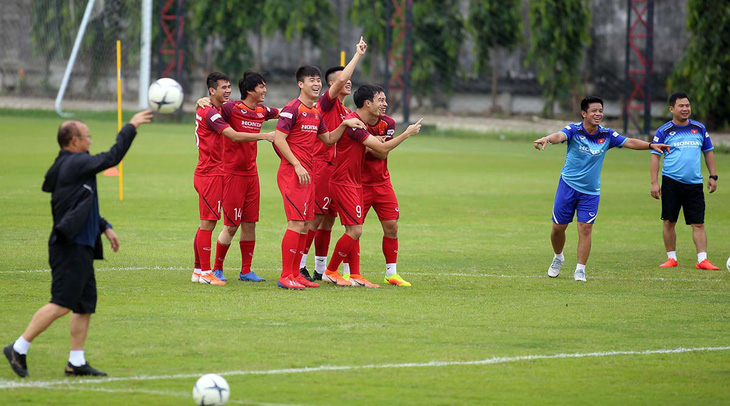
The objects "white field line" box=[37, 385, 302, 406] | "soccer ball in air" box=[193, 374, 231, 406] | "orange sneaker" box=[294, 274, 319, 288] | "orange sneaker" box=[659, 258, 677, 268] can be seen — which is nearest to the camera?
"soccer ball in air" box=[193, 374, 231, 406]

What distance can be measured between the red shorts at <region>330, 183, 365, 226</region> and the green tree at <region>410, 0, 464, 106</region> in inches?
1579

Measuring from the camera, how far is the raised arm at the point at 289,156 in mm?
11483

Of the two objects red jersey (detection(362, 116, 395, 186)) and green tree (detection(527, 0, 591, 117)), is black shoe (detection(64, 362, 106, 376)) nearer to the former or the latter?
red jersey (detection(362, 116, 395, 186))

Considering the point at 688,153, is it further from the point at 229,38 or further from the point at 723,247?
the point at 229,38

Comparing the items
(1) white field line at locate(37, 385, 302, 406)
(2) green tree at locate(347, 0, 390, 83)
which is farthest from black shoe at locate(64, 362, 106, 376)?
(2) green tree at locate(347, 0, 390, 83)

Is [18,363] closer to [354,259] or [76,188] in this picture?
[76,188]

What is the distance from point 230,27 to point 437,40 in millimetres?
10817

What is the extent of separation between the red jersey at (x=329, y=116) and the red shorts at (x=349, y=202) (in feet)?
1.23

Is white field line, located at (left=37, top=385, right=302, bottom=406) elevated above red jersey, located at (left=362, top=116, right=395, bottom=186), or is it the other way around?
red jersey, located at (left=362, top=116, right=395, bottom=186)

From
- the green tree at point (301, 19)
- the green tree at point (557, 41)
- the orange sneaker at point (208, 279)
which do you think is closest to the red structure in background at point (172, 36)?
the green tree at point (301, 19)

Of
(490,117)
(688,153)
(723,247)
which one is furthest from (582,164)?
(490,117)

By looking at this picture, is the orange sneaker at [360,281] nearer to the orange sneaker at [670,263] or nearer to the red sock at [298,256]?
the red sock at [298,256]

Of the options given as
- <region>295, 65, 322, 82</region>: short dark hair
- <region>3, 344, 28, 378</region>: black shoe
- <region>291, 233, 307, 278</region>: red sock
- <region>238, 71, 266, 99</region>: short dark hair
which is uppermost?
<region>295, 65, 322, 82</region>: short dark hair

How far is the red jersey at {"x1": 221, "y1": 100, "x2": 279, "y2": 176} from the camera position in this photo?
1220 cm
